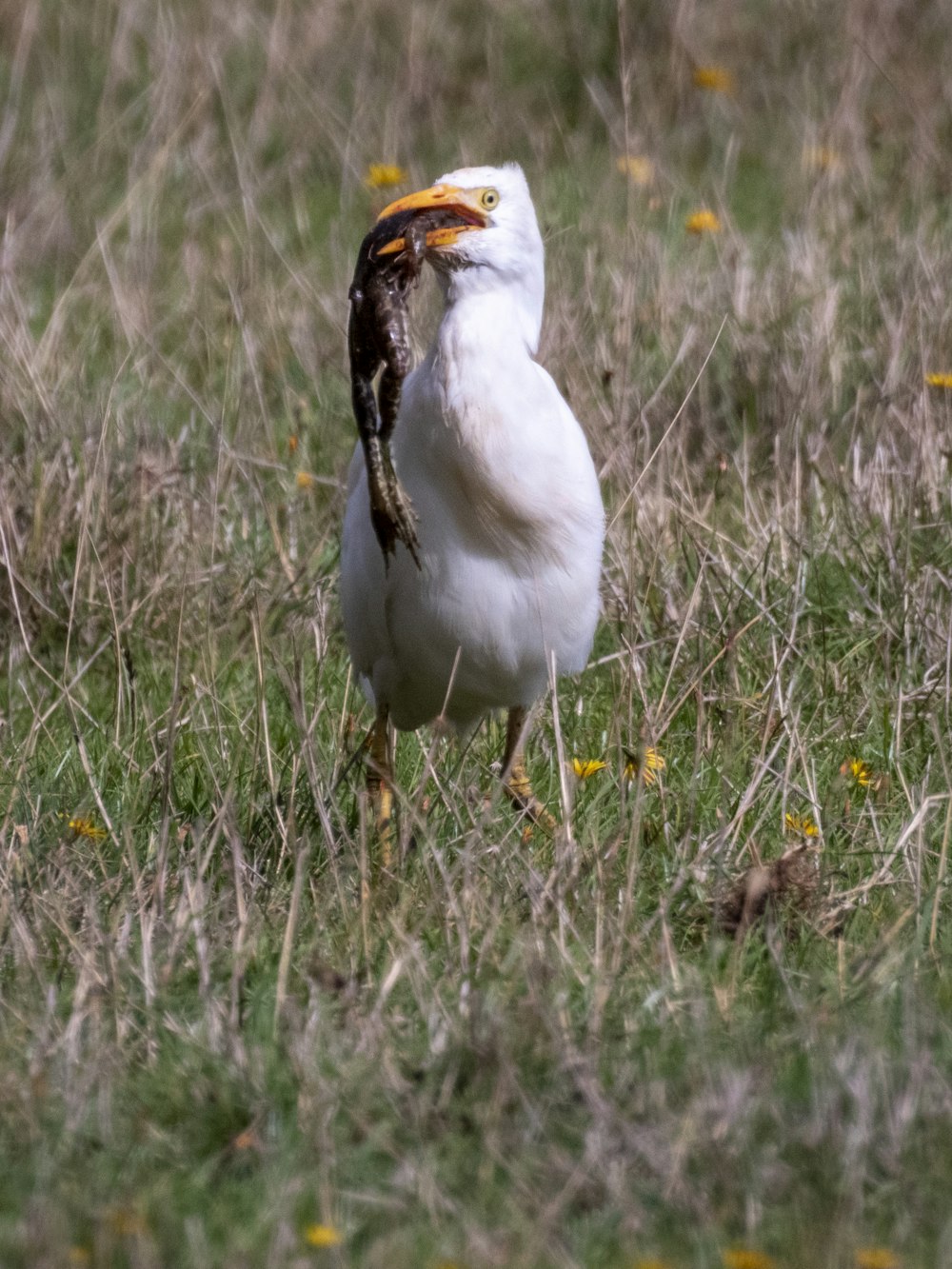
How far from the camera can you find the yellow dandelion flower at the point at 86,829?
348 centimetres

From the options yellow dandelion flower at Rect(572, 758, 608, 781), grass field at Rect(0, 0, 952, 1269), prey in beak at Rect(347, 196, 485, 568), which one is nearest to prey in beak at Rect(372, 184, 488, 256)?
prey in beak at Rect(347, 196, 485, 568)

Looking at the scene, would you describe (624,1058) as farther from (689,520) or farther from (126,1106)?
(689,520)

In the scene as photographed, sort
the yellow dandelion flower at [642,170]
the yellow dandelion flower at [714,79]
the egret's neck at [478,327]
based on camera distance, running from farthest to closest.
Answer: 1. the yellow dandelion flower at [714,79]
2. the yellow dandelion flower at [642,170]
3. the egret's neck at [478,327]

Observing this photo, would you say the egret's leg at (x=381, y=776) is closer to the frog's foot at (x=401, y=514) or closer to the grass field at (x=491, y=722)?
the grass field at (x=491, y=722)

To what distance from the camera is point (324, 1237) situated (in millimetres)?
2219

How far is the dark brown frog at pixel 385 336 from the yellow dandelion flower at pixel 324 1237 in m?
1.37

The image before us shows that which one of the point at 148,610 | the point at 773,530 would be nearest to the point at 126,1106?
the point at 148,610

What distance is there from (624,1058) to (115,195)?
5.46 meters

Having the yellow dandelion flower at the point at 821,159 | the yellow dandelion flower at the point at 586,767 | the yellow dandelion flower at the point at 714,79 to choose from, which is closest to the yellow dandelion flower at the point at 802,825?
the yellow dandelion flower at the point at 586,767

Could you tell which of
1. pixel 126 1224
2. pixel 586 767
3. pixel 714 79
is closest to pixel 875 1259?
pixel 126 1224

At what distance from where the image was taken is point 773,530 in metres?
4.70

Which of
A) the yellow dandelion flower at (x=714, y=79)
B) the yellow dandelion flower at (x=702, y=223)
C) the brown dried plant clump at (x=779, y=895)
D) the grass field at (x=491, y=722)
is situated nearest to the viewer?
the grass field at (x=491, y=722)

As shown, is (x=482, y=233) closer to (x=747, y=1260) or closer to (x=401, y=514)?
(x=401, y=514)

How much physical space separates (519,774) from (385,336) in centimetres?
119
